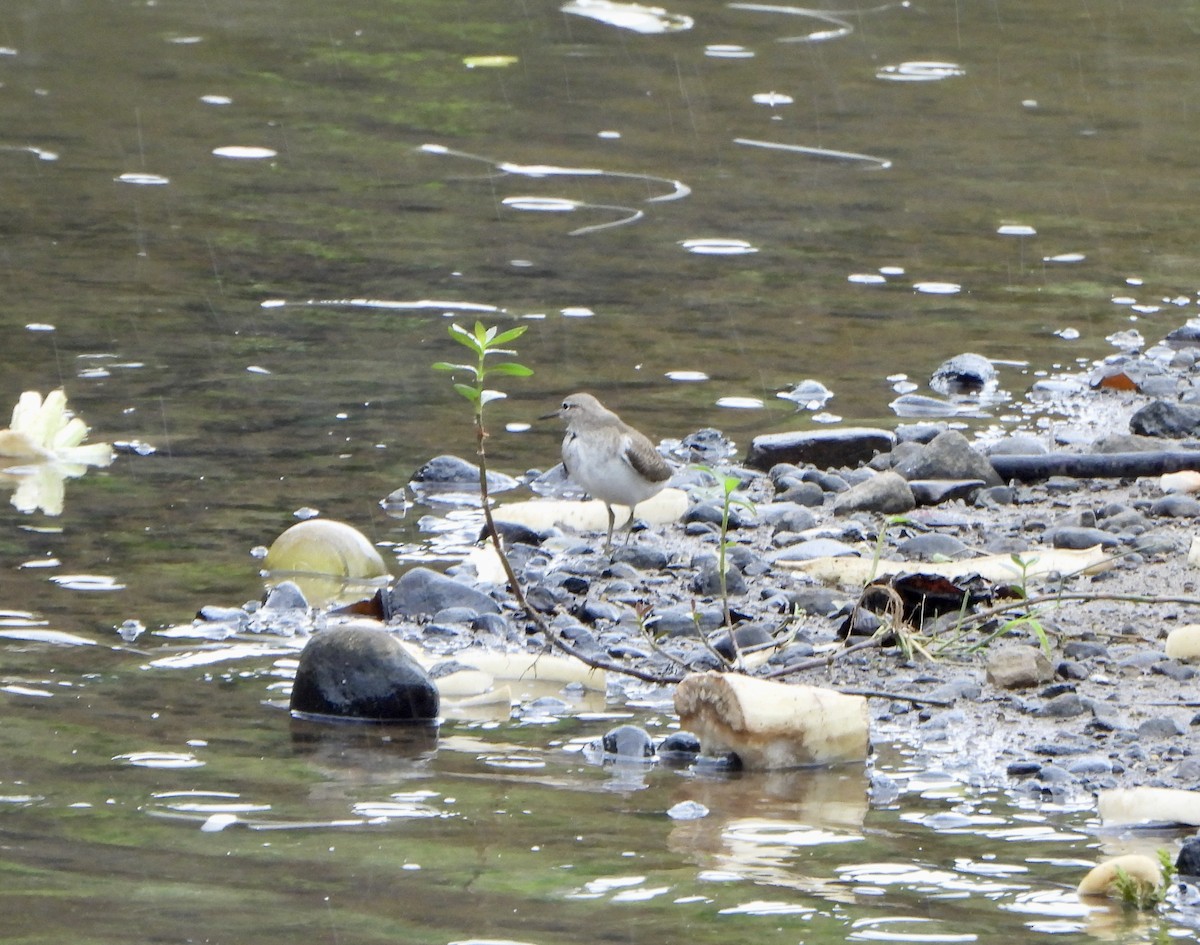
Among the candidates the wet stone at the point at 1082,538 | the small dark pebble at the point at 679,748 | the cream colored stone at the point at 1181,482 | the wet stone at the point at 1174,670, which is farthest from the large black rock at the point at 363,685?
the cream colored stone at the point at 1181,482

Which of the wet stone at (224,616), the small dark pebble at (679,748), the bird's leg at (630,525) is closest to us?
the small dark pebble at (679,748)

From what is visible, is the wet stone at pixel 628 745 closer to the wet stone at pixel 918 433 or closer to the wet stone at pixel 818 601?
the wet stone at pixel 818 601

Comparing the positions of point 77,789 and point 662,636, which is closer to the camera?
point 77,789

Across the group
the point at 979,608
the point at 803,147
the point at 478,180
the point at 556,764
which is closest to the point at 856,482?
the point at 979,608

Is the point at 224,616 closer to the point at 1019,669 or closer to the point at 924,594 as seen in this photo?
the point at 924,594

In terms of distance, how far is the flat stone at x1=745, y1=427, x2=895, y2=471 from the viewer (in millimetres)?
8414

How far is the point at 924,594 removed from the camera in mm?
6266

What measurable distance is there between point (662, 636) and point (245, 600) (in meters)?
1.41

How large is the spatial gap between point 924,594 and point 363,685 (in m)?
1.81

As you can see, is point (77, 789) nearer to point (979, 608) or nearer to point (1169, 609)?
point (979, 608)

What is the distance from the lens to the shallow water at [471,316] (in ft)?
14.3

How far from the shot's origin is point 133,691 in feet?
18.8

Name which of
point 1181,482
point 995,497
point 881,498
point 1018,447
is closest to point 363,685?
point 881,498

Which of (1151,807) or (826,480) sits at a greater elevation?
(1151,807)
